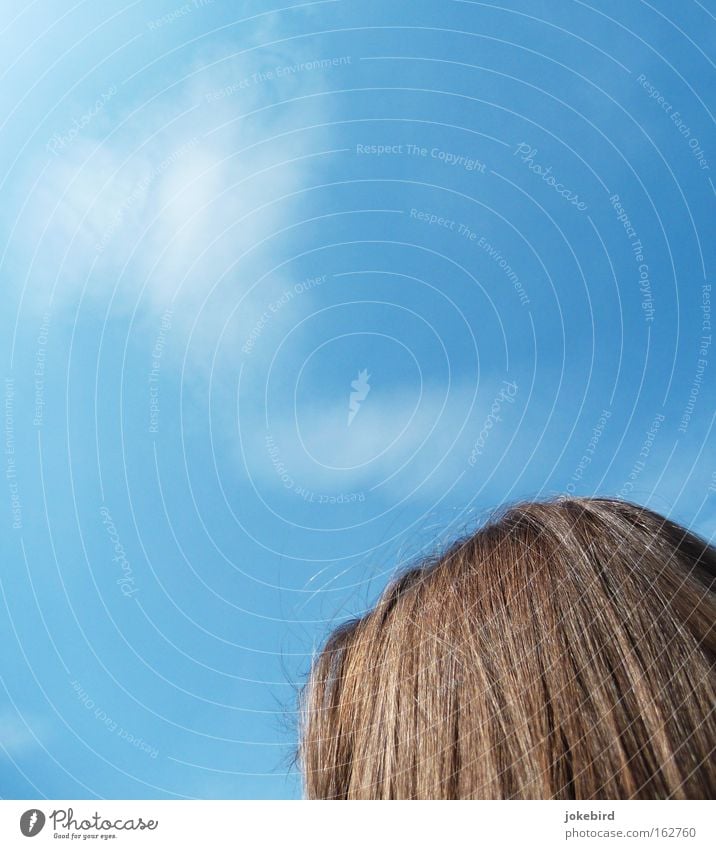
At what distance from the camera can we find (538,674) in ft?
2.76

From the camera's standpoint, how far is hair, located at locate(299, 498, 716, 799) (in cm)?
78

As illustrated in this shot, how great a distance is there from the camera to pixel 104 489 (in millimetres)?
2191

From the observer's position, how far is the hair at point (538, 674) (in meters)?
0.78

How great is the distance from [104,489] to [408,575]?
1.38 metres

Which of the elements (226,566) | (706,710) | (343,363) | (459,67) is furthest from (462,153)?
(706,710)
